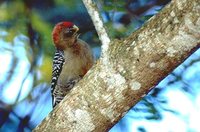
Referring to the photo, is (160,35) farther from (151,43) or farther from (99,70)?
(99,70)

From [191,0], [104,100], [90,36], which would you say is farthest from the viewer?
[90,36]

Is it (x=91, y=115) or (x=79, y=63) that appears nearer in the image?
(x=91, y=115)

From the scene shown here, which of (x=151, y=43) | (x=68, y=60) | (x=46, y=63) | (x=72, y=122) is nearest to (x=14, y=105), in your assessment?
(x=46, y=63)

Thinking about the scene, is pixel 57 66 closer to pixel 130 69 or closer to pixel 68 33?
pixel 68 33

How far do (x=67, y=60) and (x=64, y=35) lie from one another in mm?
126

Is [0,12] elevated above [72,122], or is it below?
above

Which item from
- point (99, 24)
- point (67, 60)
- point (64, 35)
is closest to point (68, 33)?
point (64, 35)

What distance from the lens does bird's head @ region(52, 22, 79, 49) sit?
2.56m

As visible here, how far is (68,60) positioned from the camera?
8.41ft

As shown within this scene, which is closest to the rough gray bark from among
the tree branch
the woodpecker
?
the tree branch

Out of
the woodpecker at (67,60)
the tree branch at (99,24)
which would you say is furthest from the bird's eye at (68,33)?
the tree branch at (99,24)

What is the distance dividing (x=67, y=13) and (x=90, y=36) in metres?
0.19

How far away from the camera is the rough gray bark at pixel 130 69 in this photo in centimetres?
146

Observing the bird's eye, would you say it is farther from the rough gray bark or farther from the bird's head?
the rough gray bark
